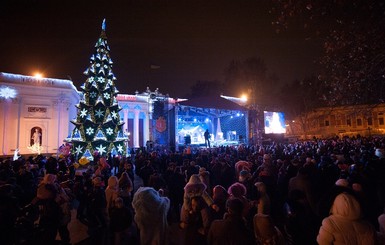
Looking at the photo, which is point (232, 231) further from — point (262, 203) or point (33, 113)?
point (33, 113)

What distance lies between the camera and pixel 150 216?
11.6ft

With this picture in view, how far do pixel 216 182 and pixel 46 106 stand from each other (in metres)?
26.3

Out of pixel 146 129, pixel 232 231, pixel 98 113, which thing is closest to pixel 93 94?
pixel 98 113

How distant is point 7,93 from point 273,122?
31.1 metres

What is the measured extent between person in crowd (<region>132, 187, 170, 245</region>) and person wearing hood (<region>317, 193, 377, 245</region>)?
2.18m

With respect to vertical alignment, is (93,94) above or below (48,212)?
above

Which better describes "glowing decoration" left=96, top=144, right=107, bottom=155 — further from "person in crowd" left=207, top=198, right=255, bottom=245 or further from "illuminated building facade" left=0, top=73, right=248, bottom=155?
"person in crowd" left=207, top=198, right=255, bottom=245

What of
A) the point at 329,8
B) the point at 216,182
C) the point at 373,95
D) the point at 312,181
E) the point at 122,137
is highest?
the point at 329,8

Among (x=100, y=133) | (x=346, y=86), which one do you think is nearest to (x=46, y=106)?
(x=100, y=133)

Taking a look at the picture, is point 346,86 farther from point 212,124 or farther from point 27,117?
point 27,117

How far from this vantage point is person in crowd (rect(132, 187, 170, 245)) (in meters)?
3.51

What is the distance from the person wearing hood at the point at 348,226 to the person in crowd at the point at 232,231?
0.81 metres

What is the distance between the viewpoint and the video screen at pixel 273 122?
31.0m

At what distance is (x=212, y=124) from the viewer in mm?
31594
